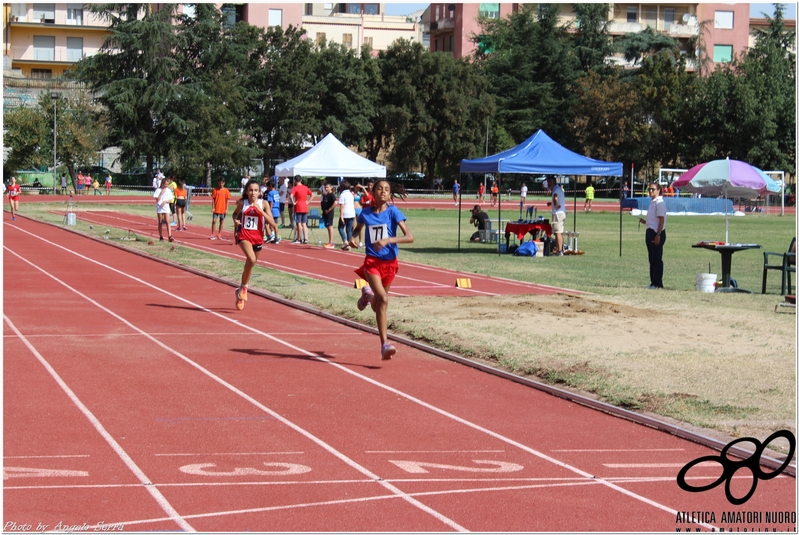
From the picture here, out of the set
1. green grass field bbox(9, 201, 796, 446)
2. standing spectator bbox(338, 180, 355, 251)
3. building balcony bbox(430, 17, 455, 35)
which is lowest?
green grass field bbox(9, 201, 796, 446)

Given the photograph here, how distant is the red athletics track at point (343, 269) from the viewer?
1742 centimetres

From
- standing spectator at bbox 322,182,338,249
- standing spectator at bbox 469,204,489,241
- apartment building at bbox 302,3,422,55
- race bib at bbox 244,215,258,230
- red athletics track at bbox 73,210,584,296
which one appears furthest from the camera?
apartment building at bbox 302,3,422,55

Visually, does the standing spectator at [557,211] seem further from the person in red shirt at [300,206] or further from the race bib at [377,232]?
the race bib at [377,232]

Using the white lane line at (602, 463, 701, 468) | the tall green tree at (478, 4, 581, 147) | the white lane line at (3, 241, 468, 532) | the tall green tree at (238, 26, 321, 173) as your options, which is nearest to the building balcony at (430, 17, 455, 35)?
the tall green tree at (478, 4, 581, 147)

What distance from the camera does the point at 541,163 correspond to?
24.6m

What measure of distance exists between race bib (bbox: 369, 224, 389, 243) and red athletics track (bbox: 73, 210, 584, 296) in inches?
236

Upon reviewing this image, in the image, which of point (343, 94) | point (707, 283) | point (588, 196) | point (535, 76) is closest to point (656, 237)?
point (707, 283)

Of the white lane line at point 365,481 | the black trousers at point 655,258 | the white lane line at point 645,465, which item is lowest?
the white lane line at point 645,465

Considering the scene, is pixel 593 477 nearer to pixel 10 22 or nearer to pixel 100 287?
pixel 100 287

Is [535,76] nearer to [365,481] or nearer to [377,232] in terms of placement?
[377,232]

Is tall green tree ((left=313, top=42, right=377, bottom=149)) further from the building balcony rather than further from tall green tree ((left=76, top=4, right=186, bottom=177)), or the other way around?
the building balcony

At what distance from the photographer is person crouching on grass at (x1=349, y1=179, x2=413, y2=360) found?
10.4 m

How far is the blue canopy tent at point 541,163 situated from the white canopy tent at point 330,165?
231 inches

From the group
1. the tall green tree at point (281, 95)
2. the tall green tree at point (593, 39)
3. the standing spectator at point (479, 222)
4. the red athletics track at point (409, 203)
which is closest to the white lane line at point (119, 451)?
the standing spectator at point (479, 222)
